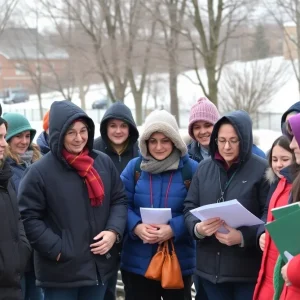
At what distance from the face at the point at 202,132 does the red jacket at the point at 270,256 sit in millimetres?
1766

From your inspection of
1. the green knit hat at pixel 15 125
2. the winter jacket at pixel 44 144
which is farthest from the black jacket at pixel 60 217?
the winter jacket at pixel 44 144

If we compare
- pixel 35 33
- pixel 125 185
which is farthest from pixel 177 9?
pixel 125 185

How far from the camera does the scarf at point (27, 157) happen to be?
5395mm

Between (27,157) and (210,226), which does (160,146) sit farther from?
(27,157)

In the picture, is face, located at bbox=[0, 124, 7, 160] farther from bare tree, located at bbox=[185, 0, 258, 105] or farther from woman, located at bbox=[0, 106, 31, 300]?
bare tree, located at bbox=[185, 0, 258, 105]

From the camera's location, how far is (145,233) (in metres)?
4.26

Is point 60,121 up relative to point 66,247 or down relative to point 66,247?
up

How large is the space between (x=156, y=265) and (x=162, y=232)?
271 mm

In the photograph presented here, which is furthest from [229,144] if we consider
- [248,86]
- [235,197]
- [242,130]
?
[248,86]

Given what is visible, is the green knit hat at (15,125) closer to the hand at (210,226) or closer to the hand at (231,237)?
the hand at (210,226)

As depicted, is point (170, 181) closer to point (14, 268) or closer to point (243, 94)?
point (14, 268)

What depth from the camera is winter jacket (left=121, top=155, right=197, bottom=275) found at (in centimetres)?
436

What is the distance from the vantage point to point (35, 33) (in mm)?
26156

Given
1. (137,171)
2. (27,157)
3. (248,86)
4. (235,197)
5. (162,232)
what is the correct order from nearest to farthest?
1. (235,197)
2. (162,232)
3. (137,171)
4. (27,157)
5. (248,86)
